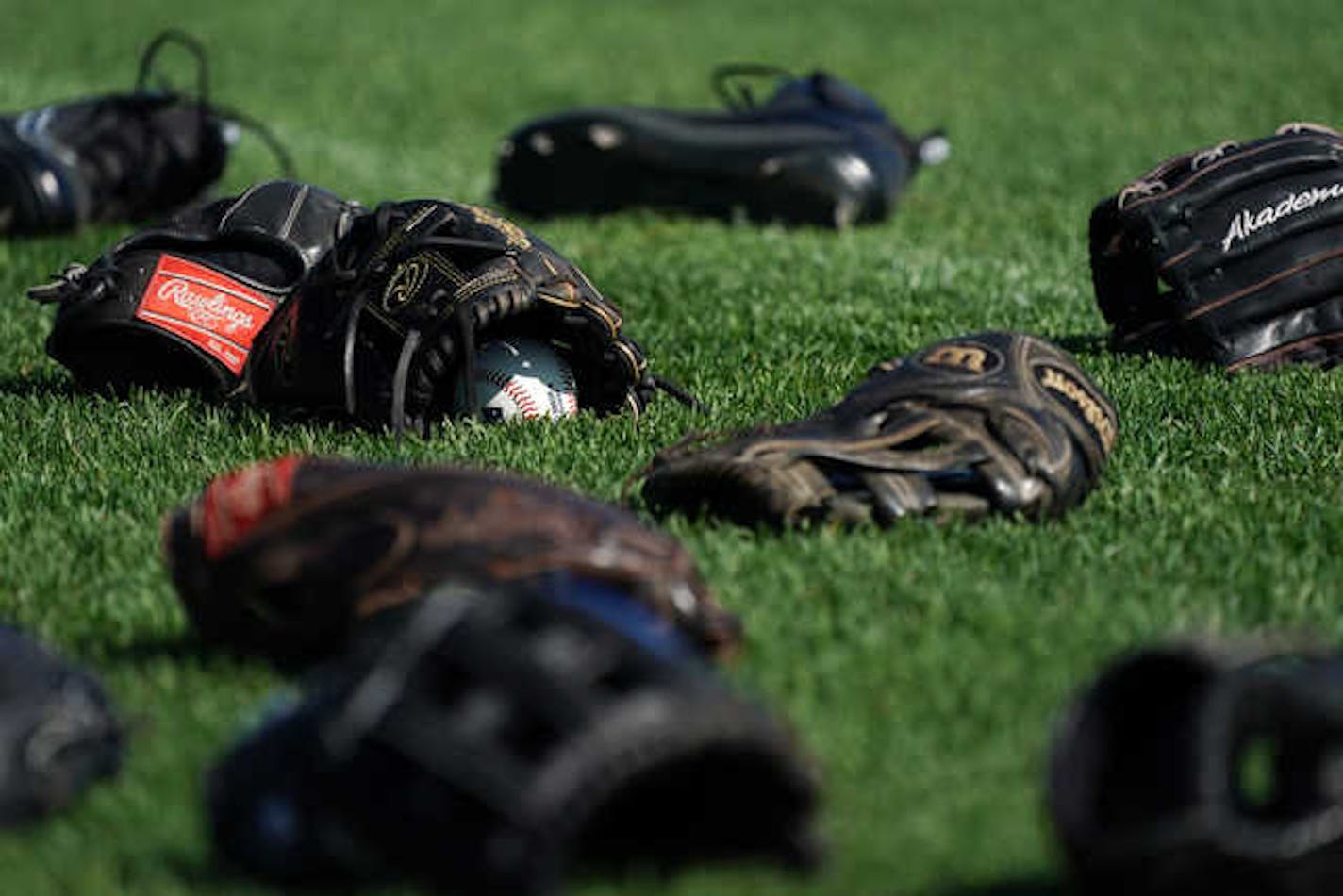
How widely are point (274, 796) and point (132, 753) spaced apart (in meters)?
0.55

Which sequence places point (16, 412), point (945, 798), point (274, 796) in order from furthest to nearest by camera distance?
1. point (16, 412)
2. point (945, 798)
3. point (274, 796)

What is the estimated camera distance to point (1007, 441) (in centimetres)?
444

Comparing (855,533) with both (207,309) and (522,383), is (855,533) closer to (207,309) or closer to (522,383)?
(522,383)

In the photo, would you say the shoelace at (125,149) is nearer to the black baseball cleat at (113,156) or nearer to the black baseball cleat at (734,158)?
the black baseball cleat at (113,156)

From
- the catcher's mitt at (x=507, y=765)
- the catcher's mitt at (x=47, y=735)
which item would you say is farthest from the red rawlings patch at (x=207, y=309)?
the catcher's mitt at (x=507, y=765)

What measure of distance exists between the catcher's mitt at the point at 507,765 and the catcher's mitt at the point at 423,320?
2565 millimetres

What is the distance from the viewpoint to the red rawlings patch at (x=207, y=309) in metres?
5.73

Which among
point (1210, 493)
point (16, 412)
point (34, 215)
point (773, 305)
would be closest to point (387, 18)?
point (34, 215)

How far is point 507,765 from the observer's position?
2.44 metres

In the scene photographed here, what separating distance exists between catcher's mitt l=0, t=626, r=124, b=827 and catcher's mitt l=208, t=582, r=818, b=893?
298mm

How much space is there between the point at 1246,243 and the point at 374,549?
3851 mm

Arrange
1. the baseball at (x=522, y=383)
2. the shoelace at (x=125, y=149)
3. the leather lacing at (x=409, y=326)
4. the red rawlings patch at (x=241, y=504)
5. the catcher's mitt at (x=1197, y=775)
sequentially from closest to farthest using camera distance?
the catcher's mitt at (x=1197, y=775), the red rawlings patch at (x=241, y=504), the leather lacing at (x=409, y=326), the baseball at (x=522, y=383), the shoelace at (x=125, y=149)

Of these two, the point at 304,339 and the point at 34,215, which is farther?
the point at 34,215

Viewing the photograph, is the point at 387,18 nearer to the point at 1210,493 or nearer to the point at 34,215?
the point at 34,215
